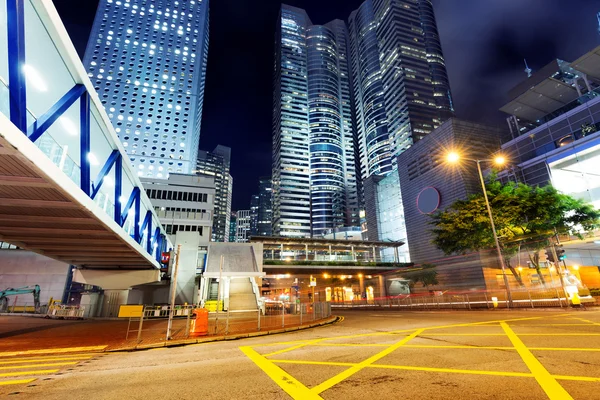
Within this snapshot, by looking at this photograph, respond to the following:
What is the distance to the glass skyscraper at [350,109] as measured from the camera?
130875mm

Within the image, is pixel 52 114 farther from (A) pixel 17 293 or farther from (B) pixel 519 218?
(A) pixel 17 293

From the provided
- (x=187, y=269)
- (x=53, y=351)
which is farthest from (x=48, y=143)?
(x=187, y=269)

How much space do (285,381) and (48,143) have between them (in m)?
8.86

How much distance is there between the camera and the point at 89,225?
12.4 meters

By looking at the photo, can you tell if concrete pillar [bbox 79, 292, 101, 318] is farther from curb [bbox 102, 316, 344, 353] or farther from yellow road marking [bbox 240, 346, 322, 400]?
yellow road marking [bbox 240, 346, 322, 400]

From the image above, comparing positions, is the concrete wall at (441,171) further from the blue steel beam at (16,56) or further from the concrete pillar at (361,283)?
the blue steel beam at (16,56)

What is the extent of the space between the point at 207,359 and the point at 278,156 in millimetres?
167505

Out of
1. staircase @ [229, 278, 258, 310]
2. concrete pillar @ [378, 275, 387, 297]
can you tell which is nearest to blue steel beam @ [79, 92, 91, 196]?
staircase @ [229, 278, 258, 310]

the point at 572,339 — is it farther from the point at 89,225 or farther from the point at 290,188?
the point at 290,188

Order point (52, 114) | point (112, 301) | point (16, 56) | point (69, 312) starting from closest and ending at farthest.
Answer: point (16, 56)
point (52, 114)
point (112, 301)
point (69, 312)

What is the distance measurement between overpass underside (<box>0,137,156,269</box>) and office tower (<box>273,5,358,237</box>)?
129 m

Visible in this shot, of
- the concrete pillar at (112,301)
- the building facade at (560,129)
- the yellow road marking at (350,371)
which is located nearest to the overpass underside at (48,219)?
the concrete pillar at (112,301)

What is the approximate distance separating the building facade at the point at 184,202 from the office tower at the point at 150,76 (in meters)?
51.0

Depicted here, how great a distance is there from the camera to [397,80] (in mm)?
133500
